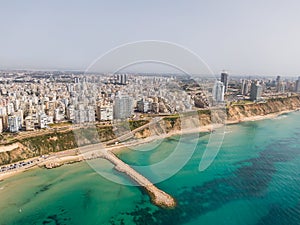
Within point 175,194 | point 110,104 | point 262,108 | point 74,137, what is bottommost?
point 175,194

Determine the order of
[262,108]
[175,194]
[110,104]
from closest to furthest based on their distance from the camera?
1. [175,194]
2. [110,104]
3. [262,108]

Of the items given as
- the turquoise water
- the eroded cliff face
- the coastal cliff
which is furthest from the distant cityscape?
the turquoise water

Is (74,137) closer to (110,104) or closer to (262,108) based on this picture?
(110,104)

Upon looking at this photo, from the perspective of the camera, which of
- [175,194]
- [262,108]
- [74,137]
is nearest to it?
[175,194]

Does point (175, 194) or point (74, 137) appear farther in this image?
point (74, 137)

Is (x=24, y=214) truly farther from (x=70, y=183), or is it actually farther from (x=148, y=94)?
(x=148, y=94)

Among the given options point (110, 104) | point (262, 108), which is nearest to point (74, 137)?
point (110, 104)

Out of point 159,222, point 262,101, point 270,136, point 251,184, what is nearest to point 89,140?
point 159,222

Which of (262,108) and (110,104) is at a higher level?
(110,104)

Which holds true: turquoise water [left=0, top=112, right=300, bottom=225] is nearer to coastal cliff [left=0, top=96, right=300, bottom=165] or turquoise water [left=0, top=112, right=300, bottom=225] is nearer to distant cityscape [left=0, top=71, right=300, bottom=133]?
coastal cliff [left=0, top=96, right=300, bottom=165]
